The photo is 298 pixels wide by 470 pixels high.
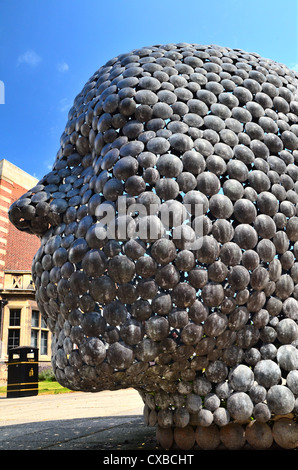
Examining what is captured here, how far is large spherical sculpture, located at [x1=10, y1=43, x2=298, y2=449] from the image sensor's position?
2119 millimetres

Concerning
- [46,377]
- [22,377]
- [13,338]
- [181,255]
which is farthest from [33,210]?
[13,338]

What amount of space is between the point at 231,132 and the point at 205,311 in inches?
43.0

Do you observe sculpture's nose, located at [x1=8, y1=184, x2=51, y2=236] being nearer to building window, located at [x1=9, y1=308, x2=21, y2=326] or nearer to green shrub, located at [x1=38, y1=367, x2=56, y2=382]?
green shrub, located at [x1=38, y1=367, x2=56, y2=382]

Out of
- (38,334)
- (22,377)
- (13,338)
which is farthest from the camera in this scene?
(38,334)

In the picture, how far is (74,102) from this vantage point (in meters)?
3.00

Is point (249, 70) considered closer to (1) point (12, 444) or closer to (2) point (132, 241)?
(2) point (132, 241)

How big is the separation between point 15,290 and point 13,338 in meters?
→ 2.09

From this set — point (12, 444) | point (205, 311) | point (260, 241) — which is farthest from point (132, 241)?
point (12, 444)

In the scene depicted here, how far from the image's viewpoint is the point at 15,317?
17.9m

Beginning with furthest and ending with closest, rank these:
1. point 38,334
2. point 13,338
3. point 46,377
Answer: point 38,334
point 13,338
point 46,377

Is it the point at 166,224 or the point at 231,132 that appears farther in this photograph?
the point at 231,132

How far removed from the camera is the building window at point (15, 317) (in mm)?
17844

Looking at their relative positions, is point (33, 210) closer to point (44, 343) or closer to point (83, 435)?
point (83, 435)

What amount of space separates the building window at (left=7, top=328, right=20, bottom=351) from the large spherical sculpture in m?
16.3
